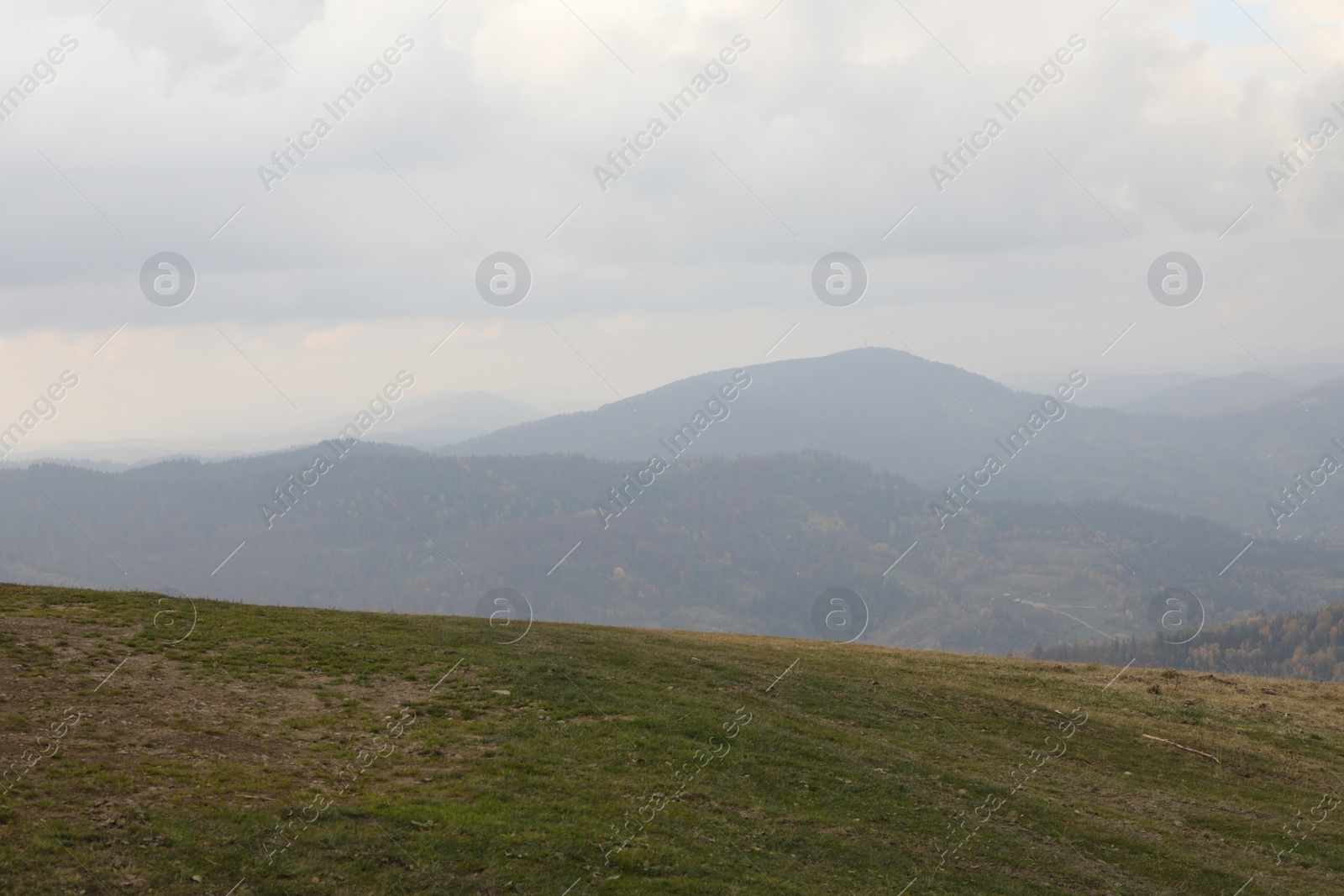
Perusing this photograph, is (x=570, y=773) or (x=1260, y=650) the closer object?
(x=570, y=773)

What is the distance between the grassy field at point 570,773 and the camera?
12.4m

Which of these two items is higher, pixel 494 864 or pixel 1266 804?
pixel 494 864

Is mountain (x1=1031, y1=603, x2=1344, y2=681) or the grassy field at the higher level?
the grassy field

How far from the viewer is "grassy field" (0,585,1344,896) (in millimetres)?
12422

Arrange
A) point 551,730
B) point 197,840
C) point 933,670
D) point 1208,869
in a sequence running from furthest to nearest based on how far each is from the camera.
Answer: point 933,670
point 551,730
point 1208,869
point 197,840

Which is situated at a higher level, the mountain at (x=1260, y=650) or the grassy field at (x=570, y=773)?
the grassy field at (x=570, y=773)

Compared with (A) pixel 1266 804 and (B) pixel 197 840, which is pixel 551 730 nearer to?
(B) pixel 197 840

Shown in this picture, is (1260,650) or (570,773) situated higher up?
(570,773)

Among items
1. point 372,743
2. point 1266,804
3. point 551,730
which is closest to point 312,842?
point 372,743

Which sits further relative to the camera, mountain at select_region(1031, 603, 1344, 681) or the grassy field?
mountain at select_region(1031, 603, 1344, 681)

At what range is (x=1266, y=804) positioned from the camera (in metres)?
20.6

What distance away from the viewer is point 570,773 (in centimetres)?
1630

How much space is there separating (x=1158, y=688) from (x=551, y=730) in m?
23.6

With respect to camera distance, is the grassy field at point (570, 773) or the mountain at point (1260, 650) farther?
the mountain at point (1260, 650)
